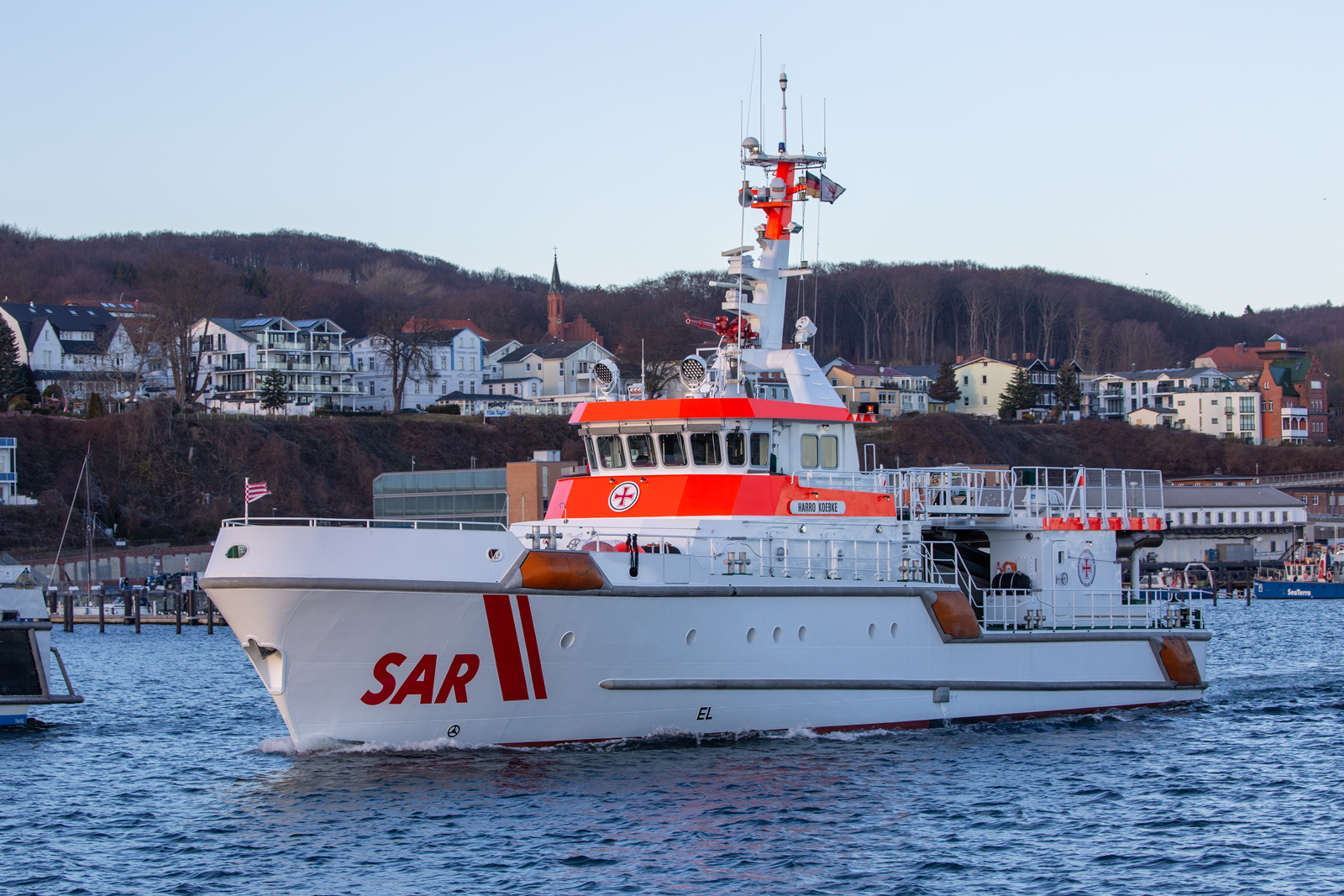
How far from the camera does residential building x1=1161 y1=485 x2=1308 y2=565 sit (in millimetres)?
76500

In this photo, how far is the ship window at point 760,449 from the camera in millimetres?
20250

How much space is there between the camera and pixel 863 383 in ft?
352

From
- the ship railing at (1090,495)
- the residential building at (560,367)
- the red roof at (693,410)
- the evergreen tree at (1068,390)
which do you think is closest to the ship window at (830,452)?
the red roof at (693,410)

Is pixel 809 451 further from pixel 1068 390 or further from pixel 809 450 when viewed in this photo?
pixel 1068 390

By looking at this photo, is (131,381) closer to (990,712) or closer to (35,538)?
(35,538)

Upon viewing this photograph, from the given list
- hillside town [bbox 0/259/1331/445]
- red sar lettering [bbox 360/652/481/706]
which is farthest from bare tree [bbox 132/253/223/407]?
red sar lettering [bbox 360/652/481/706]

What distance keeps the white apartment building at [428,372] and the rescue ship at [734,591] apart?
73814 mm

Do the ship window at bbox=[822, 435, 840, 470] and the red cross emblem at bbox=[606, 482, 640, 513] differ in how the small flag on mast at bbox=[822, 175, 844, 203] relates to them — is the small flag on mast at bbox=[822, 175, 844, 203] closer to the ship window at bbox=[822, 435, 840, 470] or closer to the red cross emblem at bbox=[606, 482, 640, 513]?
the ship window at bbox=[822, 435, 840, 470]

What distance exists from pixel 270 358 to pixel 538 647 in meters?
78.4

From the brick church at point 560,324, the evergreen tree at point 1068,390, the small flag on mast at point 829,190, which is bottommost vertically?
the small flag on mast at point 829,190

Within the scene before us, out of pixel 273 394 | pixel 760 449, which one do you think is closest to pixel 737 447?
pixel 760 449

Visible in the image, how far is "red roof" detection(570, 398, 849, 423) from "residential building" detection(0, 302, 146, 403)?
67823mm

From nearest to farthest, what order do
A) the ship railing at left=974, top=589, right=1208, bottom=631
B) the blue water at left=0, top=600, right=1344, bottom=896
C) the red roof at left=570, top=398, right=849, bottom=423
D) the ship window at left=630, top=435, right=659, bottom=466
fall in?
the blue water at left=0, top=600, right=1344, bottom=896, the red roof at left=570, top=398, right=849, bottom=423, the ship window at left=630, top=435, right=659, bottom=466, the ship railing at left=974, top=589, right=1208, bottom=631

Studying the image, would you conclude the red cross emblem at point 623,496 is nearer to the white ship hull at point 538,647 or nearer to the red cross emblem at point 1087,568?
the white ship hull at point 538,647
